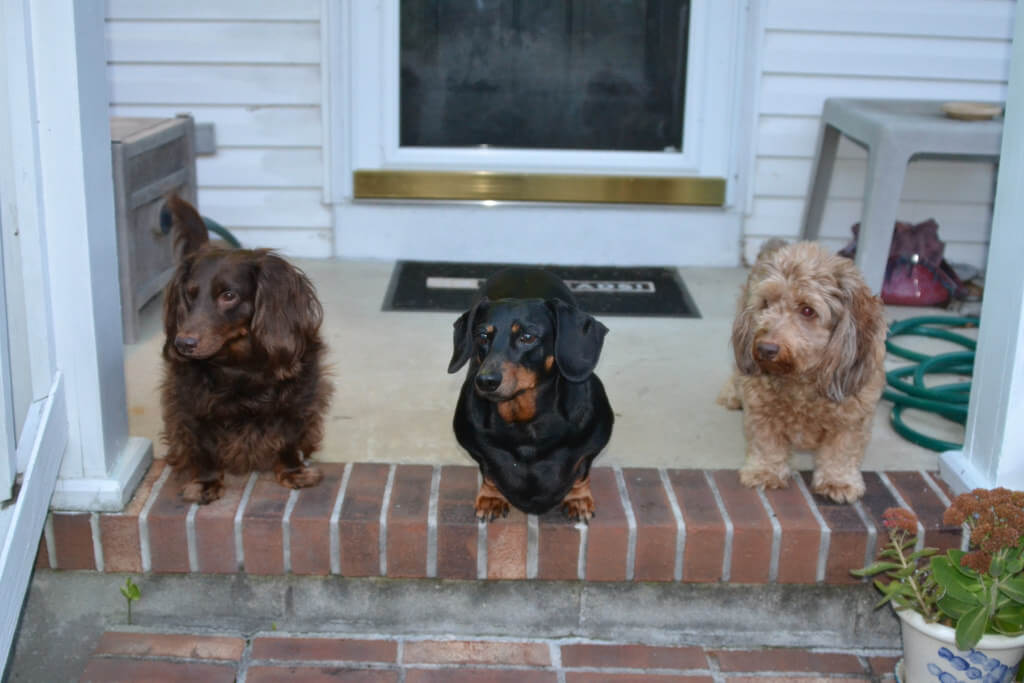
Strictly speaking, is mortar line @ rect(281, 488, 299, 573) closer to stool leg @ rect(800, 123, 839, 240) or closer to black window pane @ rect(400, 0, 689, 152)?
black window pane @ rect(400, 0, 689, 152)

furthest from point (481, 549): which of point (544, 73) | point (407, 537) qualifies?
point (544, 73)

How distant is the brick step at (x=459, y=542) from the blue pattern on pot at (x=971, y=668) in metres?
0.37

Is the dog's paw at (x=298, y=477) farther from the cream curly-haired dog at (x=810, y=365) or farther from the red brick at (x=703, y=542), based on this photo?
the cream curly-haired dog at (x=810, y=365)

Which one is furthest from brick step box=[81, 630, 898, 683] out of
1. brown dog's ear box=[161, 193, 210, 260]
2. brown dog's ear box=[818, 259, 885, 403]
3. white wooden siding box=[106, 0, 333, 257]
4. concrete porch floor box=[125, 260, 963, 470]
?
white wooden siding box=[106, 0, 333, 257]

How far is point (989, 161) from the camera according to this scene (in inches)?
183

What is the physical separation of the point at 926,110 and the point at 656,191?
111 cm

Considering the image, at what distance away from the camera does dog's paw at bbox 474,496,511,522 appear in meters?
2.74

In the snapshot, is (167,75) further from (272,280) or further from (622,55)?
(272,280)

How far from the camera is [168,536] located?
108 inches

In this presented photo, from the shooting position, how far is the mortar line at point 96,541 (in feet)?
8.95

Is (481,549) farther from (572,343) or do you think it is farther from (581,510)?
(572,343)

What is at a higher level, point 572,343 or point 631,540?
point 572,343

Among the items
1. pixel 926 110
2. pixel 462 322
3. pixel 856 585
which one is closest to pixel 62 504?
pixel 462 322

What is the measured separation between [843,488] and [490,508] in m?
0.93
